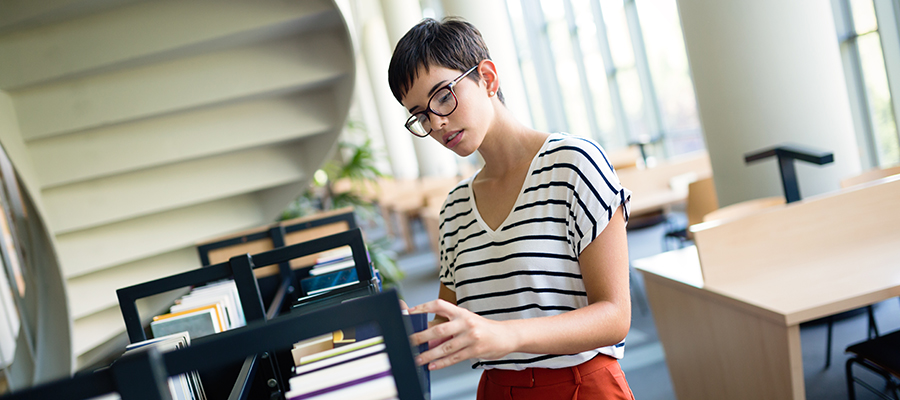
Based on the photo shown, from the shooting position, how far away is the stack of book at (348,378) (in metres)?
0.71

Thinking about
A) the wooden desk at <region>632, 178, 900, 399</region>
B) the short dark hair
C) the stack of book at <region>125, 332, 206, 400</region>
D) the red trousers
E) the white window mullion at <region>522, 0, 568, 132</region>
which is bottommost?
the wooden desk at <region>632, 178, 900, 399</region>

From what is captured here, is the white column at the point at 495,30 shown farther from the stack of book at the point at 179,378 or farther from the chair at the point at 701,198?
the stack of book at the point at 179,378

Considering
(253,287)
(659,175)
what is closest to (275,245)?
(253,287)

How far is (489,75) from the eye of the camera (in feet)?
3.70

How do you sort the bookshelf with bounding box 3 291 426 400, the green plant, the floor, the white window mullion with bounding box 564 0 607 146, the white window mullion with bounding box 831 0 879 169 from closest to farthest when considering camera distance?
the bookshelf with bounding box 3 291 426 400 → the floor → the white window mullion with bounding box 831 0 879 169 → the green plant → the white window mullion with bounding box 564 0 607 146

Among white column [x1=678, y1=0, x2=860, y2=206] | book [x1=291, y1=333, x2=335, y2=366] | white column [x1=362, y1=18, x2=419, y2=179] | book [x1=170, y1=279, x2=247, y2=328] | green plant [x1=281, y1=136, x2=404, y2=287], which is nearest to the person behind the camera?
book [x1=291, y1=333, x2=335, y2=366]

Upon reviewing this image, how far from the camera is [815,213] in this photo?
1996 millimetres

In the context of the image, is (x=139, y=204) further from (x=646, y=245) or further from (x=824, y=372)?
(x=646, y=245)

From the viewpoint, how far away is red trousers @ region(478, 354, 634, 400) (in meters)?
1.08

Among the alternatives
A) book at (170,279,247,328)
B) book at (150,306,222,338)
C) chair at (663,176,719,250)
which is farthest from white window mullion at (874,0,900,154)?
book at (150,306,222,338)

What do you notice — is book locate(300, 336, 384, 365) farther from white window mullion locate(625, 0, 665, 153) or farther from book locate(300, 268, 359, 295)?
white window mullion locate(625, 0, 665, 153)

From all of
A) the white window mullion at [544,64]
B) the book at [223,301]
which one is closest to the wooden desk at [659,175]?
the book at [223,301]

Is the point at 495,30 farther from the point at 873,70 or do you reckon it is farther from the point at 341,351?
the point at 341,351

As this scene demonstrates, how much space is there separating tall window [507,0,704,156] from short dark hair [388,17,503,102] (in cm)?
550
